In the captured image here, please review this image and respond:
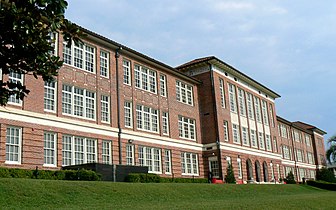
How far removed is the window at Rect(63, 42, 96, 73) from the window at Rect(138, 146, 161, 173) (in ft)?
25.5

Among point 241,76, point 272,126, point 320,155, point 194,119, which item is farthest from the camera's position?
point 320,155

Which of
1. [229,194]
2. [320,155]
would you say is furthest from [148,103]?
[320,155]

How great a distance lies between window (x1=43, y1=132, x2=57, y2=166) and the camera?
22.6 meters

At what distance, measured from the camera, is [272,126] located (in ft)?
179

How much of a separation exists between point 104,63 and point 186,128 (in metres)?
12.4

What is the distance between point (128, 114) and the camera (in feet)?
98.6

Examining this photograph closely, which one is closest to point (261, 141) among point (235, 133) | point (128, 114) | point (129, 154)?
point (235, 133)

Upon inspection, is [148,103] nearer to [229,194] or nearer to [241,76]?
[229,194]

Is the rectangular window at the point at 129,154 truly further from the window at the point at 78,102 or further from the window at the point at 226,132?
the window at the point at 226,132

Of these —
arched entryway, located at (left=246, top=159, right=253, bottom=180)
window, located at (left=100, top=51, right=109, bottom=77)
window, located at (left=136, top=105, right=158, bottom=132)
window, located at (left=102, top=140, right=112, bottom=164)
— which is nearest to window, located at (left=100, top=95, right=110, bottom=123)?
window, located at (left=102, top=140, right=112, bottom=164)

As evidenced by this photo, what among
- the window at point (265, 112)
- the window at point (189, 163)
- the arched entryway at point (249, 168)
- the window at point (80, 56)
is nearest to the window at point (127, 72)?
the window at point (80, 56)

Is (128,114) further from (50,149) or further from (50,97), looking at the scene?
→ (50,149)

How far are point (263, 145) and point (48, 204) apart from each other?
40.2 m

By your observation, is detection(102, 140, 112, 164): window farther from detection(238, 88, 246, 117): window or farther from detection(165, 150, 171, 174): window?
detection(238, 88, 246, 117): window
